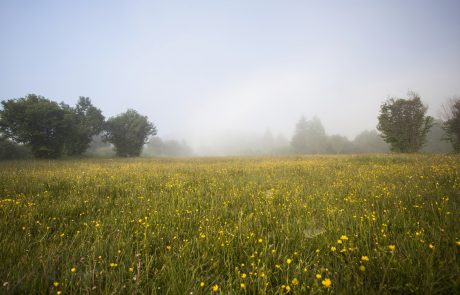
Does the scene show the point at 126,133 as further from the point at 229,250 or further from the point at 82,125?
the point at 229,250

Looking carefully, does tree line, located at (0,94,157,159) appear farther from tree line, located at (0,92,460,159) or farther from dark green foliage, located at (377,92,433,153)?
dark green foliage, located at (377,92,433,153)

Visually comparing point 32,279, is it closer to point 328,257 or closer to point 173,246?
point 173,246

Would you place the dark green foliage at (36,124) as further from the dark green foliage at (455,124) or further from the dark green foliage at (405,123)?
the dark green foliage at (455,124)

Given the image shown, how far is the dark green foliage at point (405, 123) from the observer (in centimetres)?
2393

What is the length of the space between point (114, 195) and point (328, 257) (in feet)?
18.4

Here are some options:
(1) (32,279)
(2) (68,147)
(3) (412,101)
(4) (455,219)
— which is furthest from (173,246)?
(2) (68,147)

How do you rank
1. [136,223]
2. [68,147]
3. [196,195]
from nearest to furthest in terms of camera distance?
[136,223] → [196,195] → [68,147]

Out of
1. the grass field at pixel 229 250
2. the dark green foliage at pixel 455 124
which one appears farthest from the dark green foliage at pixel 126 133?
the dark green foliage at pixel 455 124

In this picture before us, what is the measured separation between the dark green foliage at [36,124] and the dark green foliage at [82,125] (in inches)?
49.7

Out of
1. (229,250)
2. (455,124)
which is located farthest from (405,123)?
(229,250)

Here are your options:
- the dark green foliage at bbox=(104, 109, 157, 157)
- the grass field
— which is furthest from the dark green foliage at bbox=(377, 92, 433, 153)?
the dark green foliage at bbox=(104, 109, 157, 157)

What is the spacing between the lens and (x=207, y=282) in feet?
7.31

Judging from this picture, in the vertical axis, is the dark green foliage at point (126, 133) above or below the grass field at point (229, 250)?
above

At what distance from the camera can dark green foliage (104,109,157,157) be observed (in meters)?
38.3
